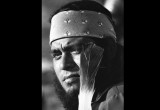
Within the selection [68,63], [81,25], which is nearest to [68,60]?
[68,63]

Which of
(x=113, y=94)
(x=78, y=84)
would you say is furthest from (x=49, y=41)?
(x=113, y=94)

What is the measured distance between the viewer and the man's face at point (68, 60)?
47.8 inches

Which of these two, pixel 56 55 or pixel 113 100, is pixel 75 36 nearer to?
pixel 56 55

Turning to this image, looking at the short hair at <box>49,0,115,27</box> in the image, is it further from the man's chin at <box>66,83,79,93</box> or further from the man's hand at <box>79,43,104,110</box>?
the man's chin at <box>66,83,79,93</box>

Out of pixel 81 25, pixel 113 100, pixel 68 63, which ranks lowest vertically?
pixel 113 100

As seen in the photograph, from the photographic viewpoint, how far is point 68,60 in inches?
48.0

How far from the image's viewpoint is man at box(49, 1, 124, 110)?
47.1 inches

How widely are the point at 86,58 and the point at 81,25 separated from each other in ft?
0.37

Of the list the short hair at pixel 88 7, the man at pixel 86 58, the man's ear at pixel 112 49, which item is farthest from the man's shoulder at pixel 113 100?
the short hair at pixel 88 7

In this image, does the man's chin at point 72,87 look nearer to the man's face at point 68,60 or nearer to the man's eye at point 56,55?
the man's face at point 68,60

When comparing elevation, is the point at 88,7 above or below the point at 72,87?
above
